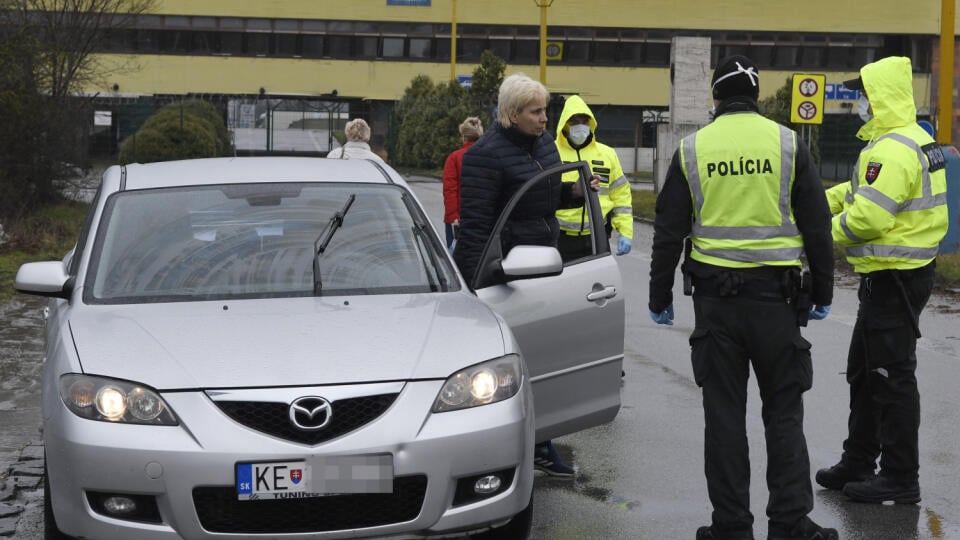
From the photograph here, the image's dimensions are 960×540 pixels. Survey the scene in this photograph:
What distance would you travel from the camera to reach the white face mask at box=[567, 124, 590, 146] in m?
9.52

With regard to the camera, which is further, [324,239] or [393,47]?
[393,47]

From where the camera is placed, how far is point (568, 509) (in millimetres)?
6285

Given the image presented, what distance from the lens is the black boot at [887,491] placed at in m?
6.32

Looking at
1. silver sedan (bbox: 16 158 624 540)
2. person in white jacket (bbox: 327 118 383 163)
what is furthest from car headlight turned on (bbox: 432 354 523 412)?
person in white jacket (bbox: 327 118 383 163)

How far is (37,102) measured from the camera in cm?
1964

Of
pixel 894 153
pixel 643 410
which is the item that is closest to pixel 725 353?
pixel 894 153

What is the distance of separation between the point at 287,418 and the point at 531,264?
5.13ft

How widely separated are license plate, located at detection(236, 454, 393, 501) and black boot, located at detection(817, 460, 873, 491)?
8.90 feet

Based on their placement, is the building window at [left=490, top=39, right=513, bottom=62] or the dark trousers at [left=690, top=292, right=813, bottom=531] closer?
the dark trousers at [left=690, top=292, right=813, bottom=531]

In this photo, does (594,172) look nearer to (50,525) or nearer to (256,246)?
(256,246)

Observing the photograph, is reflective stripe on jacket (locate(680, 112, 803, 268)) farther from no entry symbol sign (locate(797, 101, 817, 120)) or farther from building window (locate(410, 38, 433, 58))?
building window (locate(410, 38, 433, 58))

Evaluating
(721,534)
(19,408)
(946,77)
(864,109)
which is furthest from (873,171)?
(946,77)

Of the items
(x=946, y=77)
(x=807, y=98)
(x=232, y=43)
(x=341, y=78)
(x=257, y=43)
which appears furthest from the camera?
(x=341, y=78)

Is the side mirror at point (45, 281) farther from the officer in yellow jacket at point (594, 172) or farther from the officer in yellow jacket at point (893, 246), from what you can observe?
the officer in yellow jacket at point (594, 172)
